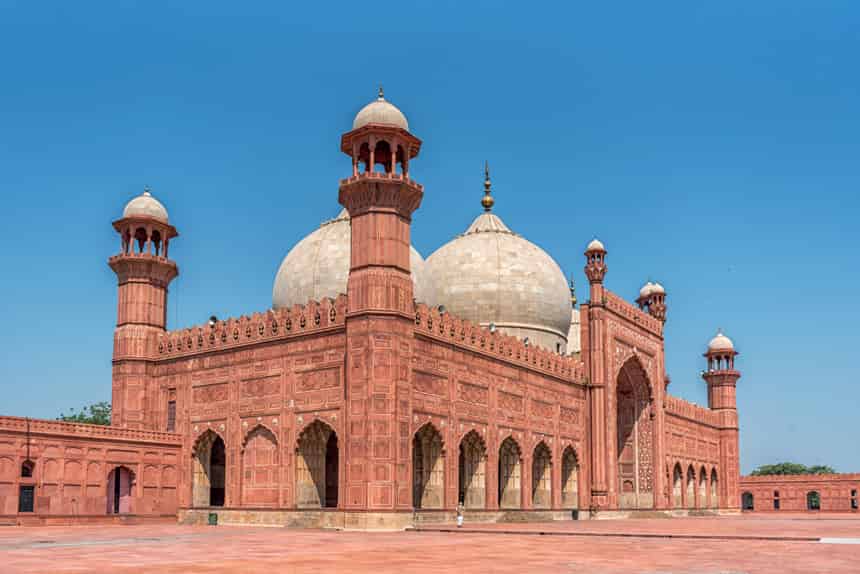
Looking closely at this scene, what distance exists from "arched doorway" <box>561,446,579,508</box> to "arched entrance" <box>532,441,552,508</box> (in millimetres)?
1562

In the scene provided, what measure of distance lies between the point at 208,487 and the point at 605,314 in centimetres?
1687

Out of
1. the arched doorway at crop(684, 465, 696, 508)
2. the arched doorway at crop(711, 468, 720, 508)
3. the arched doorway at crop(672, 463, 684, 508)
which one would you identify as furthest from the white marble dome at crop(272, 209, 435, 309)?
the arched doorway at crop(711, 468, 720, 508)

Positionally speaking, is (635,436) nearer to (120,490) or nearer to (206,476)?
(206,476)

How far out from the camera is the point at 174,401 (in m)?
30.8

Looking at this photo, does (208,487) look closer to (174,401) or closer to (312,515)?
(174,401)

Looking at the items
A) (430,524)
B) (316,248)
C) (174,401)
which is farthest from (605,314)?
(174,401)

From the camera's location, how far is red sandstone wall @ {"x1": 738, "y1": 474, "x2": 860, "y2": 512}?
63.0 metres

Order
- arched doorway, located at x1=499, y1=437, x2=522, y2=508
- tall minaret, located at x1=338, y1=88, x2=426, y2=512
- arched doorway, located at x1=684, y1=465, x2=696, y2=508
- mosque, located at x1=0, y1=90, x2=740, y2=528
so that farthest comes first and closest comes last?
arched doorway, located at x1=684, y1=465, x2=696, y2=508
arched doorway, located at x1=499, y1=437, x2=522, y2=508
mosque, located at x1=0, y1=90, x2=740, y2=528
tall minaret, located at x1=338, y1=88, x2=426, y2=512

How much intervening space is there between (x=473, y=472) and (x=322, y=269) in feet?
28.8

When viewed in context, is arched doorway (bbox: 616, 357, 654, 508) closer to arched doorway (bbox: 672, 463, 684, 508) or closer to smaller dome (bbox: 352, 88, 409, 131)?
arched doorway (bbox: 672, 463, 684, 508)

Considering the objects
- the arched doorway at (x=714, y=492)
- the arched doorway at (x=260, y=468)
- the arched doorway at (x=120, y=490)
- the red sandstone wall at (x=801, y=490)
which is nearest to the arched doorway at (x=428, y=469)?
the arched doorway at (x=260, y=468)

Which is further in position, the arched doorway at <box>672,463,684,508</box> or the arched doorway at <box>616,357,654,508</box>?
the arched doorway at <box>672,463,684,508</box>

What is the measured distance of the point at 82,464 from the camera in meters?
27.2

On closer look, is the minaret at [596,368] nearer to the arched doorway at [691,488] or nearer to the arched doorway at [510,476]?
the arched doorway at [510,476]
